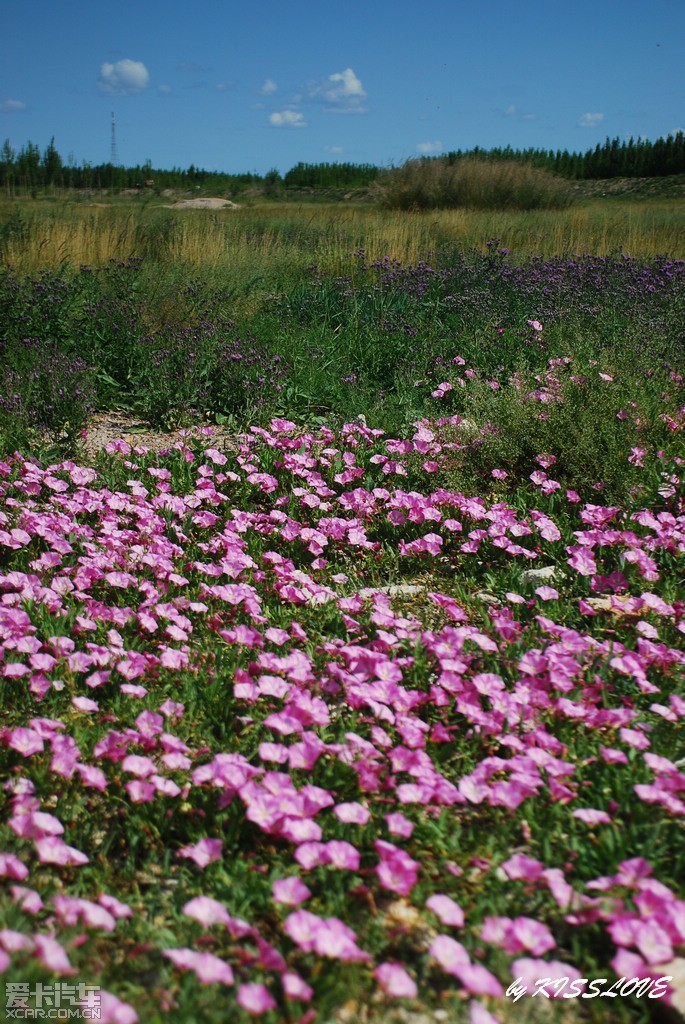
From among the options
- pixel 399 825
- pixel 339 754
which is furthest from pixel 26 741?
pixel 399 825

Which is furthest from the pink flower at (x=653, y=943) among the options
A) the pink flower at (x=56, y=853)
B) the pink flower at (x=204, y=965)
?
the pink flower at (x=56, y=853)

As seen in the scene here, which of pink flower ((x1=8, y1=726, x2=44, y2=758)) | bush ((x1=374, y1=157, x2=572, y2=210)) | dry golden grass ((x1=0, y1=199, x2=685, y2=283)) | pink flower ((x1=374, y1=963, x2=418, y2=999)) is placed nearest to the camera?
pink flower ((x1=374, y1=963, x2=418, y2=999))

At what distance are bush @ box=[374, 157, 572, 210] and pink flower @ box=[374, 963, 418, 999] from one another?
22030mm

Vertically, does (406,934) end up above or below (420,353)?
below

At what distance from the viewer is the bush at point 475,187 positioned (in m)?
21.9

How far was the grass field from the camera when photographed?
1627 millimetres

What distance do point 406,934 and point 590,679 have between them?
1131 millimetres

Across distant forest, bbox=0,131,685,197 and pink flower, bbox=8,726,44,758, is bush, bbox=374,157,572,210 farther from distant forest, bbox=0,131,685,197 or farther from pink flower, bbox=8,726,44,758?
pink flower, bbox=8,726,44,758

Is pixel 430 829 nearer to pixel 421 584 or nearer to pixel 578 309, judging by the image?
pixel 421 584

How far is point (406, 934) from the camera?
1739 millimetres

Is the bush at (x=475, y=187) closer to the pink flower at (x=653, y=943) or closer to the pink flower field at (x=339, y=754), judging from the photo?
the pink flower field at (x=339, y=754)

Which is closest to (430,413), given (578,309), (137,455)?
(137,455)

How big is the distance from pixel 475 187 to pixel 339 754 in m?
22.1

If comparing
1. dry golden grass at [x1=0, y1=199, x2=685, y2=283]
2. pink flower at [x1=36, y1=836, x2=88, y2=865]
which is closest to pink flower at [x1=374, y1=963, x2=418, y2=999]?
pink flower at [x1=36, y1=836, x2=88, y2=865]
